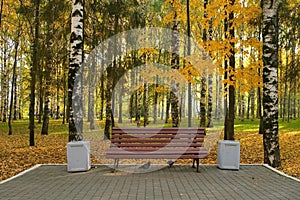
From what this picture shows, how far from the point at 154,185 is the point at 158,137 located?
6.22ft

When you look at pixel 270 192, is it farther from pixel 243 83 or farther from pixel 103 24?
pixel 103 24

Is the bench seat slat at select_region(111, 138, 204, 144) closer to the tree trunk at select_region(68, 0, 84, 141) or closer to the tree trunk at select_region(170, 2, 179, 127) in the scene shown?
the tree trunk at select_region(68, 0, 84, 141)

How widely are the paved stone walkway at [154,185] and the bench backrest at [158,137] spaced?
61 cm

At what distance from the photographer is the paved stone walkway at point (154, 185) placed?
5.64m

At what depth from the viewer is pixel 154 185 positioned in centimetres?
635

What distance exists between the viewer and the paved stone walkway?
5.64m

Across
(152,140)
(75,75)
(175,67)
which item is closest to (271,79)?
(152,140)

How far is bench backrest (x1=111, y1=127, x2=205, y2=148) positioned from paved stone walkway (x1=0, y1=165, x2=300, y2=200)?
0.61 meters

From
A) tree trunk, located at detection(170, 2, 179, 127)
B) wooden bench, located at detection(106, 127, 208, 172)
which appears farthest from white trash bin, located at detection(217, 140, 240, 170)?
tree trunk, located at detection(170, 2, 179, 127)

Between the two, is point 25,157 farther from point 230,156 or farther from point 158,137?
point 230,156

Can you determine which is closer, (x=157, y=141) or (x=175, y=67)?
(x=157, y=141)

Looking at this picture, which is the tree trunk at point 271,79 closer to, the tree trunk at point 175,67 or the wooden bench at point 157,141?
the wooden bench at point 157,141

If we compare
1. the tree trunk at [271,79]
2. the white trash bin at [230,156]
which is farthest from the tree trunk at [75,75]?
the tree trunk at [271,79]

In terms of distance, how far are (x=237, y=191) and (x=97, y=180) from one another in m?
2.67
